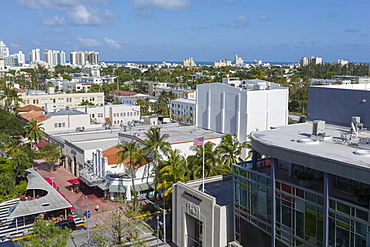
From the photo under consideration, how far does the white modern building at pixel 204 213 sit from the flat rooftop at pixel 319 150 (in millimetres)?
6463

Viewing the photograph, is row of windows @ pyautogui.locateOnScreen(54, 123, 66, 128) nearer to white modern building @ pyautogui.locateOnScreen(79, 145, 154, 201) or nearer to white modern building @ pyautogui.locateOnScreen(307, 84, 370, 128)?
white modern building @ pyautogui.locateOnScreen(79, 145, 154, 201)

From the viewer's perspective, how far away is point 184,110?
98.9 meters

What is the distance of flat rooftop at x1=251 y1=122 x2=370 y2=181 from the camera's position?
20469 millimetres

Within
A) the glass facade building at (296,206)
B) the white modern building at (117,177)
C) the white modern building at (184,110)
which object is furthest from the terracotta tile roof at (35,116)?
the glass facade building at (296,206)

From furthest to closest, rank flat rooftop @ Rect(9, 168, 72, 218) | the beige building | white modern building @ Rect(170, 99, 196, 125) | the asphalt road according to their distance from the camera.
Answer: the beige building, white modern building @ Rect(170, 99, 196, 125), flat rooftop @ Rect(9, 168, 72, 218), the asphalt road

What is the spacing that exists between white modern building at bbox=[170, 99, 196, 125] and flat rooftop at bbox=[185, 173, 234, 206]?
184ft

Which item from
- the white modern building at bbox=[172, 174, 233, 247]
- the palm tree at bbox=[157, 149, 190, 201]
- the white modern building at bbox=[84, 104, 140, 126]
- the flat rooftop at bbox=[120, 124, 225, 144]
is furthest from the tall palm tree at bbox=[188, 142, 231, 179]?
the white modern building at bbox=[84, 104, 140, 126]

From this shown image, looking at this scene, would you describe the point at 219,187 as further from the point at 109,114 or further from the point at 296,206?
the point at 109,114

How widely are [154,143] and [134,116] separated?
5280 cm

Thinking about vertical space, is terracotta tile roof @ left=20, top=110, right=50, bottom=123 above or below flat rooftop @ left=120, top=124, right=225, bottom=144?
above

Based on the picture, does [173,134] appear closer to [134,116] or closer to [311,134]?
[311,134]

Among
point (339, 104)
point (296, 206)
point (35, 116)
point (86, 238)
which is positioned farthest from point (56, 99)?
point (296, 206)

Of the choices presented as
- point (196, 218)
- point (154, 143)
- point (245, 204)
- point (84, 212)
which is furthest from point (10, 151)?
point (245, 204)

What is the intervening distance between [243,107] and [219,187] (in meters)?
22.0
